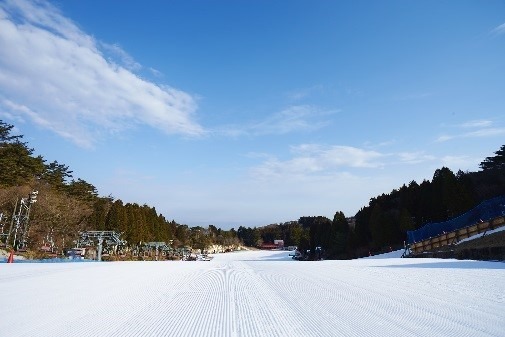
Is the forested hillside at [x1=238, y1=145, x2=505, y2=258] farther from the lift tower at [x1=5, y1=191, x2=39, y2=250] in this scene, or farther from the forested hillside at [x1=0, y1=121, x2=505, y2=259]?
the lift tower at [x1=5, y1=191, x2=39, y2=250]

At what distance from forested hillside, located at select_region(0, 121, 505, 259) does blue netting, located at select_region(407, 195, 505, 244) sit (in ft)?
48.9

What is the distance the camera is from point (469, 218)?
78.4 ft

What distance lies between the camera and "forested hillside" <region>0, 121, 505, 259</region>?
37688 mm

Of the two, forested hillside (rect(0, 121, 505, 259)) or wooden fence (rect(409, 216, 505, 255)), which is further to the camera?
forested hillside (rect(0, 121, 505, 259))

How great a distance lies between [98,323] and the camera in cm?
393

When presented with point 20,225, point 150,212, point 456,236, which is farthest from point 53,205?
point 456,236

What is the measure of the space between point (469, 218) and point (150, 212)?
58.5m

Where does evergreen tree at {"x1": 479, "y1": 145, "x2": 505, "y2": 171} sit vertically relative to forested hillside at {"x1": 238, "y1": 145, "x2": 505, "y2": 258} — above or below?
above

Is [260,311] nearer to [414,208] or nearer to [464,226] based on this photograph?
[464,226]

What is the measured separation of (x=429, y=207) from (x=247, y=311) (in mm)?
46584

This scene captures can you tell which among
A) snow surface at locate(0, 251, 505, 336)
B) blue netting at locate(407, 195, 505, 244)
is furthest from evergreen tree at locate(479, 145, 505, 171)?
A: snow surface at locate(0, 251, 505, 336)

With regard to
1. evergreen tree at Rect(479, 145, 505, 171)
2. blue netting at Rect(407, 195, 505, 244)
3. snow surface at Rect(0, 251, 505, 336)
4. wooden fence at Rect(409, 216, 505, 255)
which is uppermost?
evergreen tree at Rect(479, 145, 505, 171)

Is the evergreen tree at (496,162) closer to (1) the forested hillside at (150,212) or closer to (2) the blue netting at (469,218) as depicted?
(1) the forested hillside at (150,212)

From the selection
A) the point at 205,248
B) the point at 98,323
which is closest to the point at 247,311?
the point at 98,323
